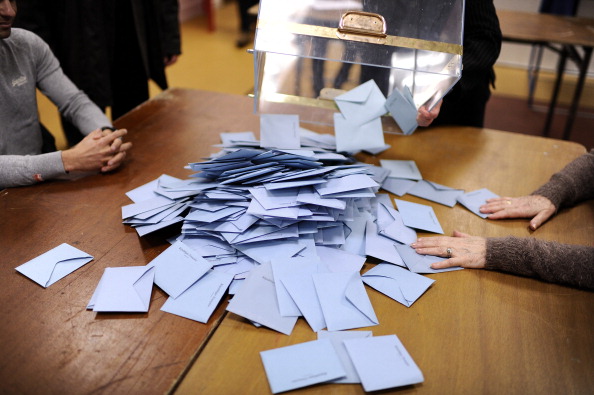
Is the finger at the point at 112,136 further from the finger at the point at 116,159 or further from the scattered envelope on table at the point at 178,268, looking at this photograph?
the scattered envelope on table at the point at 178,268

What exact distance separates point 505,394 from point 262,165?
702 mm

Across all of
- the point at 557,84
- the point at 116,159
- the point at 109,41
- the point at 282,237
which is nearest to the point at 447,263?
the point at 282,237

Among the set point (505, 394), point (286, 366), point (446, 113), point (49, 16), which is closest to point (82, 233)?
point (286, 366)

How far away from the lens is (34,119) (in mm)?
1570

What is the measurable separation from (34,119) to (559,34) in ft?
10.6

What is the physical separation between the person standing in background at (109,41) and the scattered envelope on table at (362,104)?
1348mm

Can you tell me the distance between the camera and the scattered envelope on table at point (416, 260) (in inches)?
41.4

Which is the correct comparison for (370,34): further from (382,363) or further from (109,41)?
(109,41)

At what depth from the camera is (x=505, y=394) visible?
779mm

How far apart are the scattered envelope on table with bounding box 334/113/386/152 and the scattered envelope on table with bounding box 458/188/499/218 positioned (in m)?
0.28

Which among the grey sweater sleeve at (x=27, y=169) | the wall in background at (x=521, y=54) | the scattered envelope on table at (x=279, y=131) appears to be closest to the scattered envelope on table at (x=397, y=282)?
the scattered envelope on table at (x=279, y=131)

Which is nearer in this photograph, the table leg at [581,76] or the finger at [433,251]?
the finger at [433,251]

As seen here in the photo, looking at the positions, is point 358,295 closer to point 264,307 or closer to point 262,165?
point 264,307

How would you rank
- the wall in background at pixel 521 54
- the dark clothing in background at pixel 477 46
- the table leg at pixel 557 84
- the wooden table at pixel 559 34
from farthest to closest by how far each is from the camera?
the wall in background at pixel 521 54
the table leg at pixel 557 84
the wooden table at pixel 559 34
the dark clothing in background at pixel 477 46
